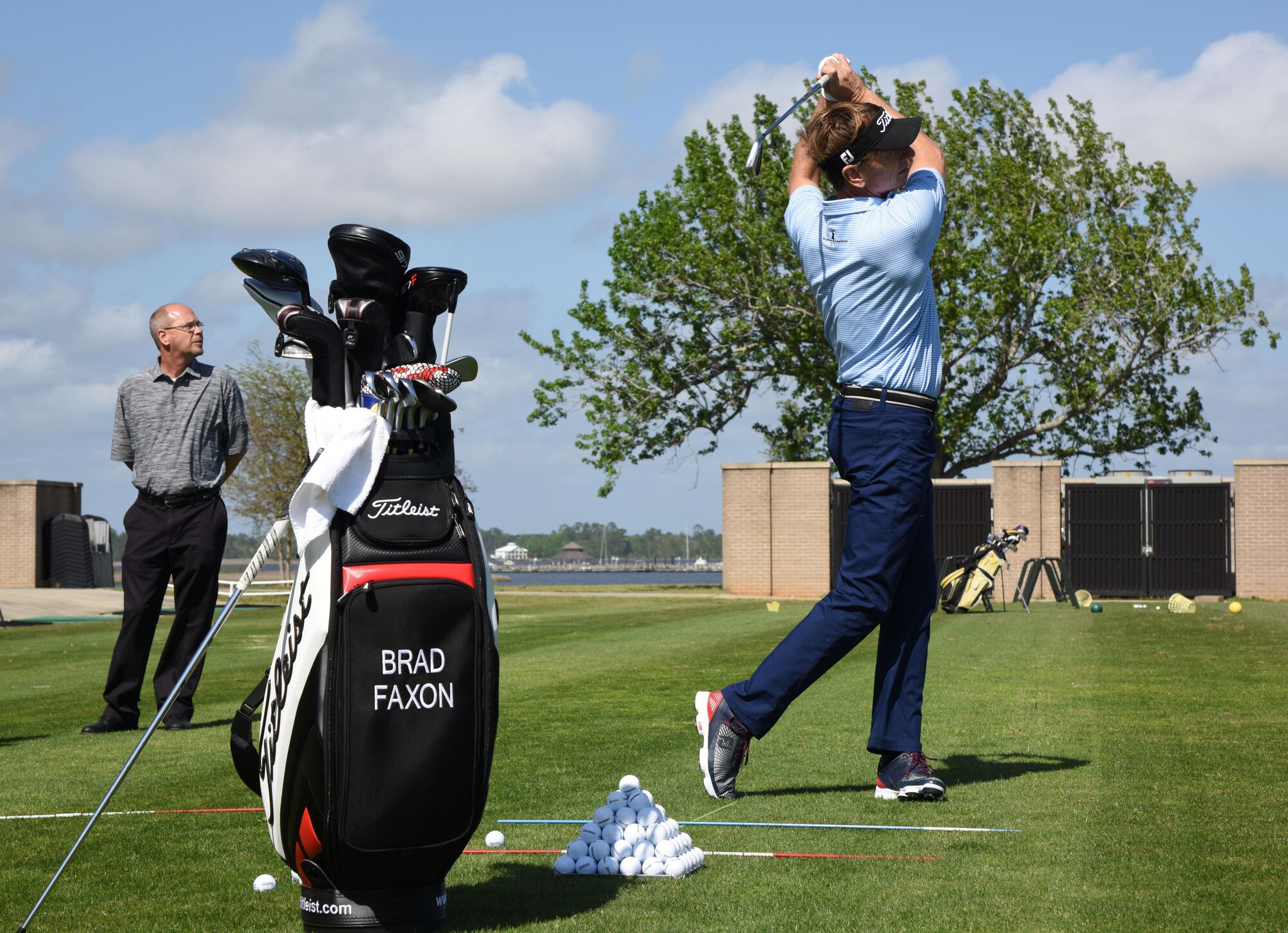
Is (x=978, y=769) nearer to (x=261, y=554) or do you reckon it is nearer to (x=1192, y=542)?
(x=261, y=554)

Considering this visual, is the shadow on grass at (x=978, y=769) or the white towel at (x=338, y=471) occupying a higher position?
the white towel at (x=338, y=471)

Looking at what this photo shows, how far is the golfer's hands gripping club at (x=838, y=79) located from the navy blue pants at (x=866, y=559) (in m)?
1.09

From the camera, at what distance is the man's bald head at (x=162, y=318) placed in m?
6.95

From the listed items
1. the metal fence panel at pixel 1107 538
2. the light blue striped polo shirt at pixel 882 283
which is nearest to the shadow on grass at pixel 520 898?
the light blue striped polo shirt at pixel 882 283

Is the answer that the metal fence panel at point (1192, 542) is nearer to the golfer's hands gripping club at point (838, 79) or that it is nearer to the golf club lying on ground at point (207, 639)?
the golfer's hands gripping club at point (838, 79)

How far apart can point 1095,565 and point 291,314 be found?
32.1 m

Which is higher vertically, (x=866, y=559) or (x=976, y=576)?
(x=866, y=559)

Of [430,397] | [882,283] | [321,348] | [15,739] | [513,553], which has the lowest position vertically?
[513,553]

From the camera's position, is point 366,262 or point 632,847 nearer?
point 366,262

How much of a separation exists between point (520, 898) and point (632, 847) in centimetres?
36

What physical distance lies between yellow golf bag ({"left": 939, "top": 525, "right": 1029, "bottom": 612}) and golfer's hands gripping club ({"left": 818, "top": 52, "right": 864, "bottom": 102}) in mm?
16312

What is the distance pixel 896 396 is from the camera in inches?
179

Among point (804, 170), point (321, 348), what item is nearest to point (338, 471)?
point (321, 348)

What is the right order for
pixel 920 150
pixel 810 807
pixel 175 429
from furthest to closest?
pixel 175 429, pixel 920 150, pixel 810 807
